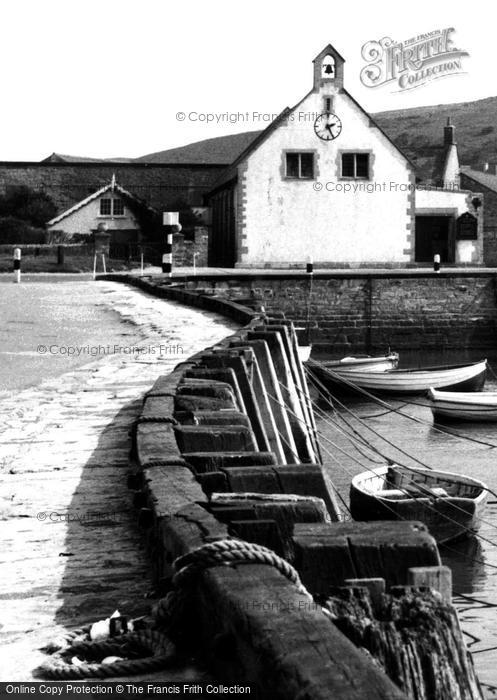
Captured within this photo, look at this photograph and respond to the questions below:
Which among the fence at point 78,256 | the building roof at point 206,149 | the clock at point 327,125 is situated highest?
the building roof at point 206,149

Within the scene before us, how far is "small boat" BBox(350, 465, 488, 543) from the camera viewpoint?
1420cm

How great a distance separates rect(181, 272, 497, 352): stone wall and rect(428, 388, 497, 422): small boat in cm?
1767

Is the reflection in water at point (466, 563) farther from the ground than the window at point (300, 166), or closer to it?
closer to it

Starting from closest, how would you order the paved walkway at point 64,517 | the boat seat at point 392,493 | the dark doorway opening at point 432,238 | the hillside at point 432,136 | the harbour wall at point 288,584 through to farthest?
1. the harbour wall at point 288,584
2. the paved walkway at point 64,517
3. the boat seat at point 392,493
4. the dark doorway opening at point 432,238
5. the hillside at point 432,136

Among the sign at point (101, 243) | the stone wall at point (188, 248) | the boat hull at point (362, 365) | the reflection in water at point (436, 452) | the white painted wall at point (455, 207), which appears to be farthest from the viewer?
the white painted wall at point (455, 207)

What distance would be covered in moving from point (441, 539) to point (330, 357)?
2897cm

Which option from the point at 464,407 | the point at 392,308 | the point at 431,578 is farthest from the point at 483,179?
the point at 431,578

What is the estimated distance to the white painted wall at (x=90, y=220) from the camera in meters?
62.9

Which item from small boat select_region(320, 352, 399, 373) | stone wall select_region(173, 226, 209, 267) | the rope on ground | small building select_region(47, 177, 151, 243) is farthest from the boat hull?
small building select_region(47, 177, 151, 243)

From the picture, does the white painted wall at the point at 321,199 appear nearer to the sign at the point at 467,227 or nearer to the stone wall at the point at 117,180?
the sign at the point at 467,227

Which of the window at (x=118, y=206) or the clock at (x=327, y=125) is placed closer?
the clock at (x=327, y=125)

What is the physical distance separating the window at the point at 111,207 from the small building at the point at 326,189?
1306 centimetres

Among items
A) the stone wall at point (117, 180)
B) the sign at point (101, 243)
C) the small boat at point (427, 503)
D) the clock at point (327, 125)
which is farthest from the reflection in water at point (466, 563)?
the stone wall at point (117, 180)

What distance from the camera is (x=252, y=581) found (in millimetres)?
3611
